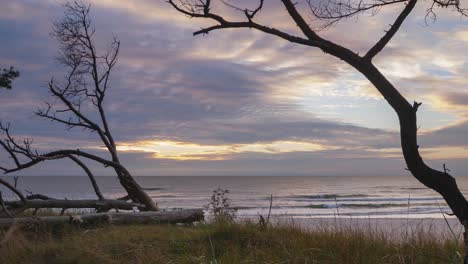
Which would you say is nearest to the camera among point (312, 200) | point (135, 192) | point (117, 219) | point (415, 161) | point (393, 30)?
point (415, 161)

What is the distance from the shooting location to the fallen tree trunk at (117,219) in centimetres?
1124

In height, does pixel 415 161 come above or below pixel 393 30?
below

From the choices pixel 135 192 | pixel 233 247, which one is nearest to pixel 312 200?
pixel 135 192

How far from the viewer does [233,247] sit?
26.4 ft

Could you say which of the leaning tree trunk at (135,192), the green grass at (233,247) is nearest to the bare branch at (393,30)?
the green grass at (233,247)

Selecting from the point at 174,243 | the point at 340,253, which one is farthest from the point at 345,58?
the point at 174,243

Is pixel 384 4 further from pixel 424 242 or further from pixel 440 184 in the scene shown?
pixel 424 242

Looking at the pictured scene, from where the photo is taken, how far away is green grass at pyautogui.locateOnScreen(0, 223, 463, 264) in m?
7.19

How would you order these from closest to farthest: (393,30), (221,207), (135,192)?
(393,30)
(221,207)
(135,192)

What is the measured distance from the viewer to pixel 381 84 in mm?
6500

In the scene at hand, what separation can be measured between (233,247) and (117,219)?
4.57 metres

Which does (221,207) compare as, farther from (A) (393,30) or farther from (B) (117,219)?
(A) (393,30)

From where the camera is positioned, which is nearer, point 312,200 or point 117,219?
point 117,219

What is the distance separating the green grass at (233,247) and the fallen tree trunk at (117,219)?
168 centimetres
